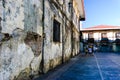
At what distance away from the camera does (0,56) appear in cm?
389

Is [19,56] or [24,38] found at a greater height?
[24,38]

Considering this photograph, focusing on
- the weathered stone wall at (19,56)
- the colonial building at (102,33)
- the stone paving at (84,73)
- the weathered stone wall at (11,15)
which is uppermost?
the colonial building at (102,33)

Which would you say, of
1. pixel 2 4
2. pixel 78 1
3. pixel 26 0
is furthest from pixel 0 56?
pixel 78 1

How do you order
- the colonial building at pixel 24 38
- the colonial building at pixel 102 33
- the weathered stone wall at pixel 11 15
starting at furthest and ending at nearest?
→ 1. the colonial building at pixel 102 33
2. the colonial building at pixel 24 38
3. the weathered stone wall at pixel 11 15

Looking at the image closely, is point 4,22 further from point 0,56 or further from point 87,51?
point 87,51

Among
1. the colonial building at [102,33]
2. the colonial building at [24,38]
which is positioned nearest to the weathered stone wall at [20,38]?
the colonial building at [24,38]

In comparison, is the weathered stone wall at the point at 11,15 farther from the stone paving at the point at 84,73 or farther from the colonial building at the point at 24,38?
the stone paving at the point at 84,73

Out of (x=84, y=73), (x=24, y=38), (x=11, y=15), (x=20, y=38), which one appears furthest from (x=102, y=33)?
(x=11, y=15)

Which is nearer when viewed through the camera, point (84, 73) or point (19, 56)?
point (19, 56)

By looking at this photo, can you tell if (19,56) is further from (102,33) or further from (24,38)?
(102,33)

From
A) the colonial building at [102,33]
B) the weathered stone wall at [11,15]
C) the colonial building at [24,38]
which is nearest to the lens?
the weathered stone wall at [11,15]

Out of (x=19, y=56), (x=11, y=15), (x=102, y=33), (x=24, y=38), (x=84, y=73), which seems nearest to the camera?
(x=11, y=15)

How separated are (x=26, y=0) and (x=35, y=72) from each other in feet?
7.76

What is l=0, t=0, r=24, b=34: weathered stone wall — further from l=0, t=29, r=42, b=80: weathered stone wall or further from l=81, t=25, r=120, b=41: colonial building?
l=81, t=25, r=120, b=41: colonial building
